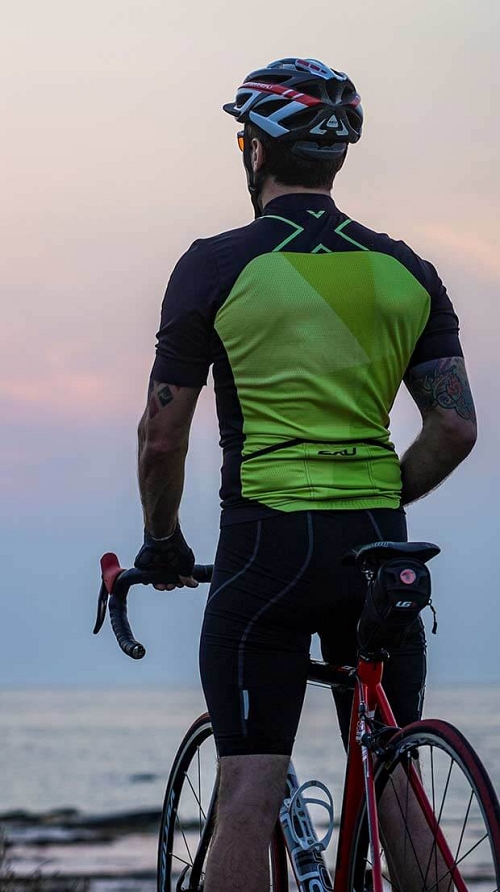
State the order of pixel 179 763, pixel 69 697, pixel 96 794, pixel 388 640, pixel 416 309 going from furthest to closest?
pixel 69 697 < pixel 96 794 < pixel 179 763 < pixel 416 309 < pixel 388 640

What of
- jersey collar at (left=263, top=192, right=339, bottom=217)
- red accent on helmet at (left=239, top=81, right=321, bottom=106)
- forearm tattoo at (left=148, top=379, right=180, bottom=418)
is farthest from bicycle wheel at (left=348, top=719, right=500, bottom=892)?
red accent on helmet at (left=239, top=81, right=321, bottom=106)

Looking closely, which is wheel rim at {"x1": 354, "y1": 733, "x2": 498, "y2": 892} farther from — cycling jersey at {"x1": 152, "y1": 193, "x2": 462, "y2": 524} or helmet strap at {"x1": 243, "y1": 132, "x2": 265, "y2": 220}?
helmet strap at {"x1": 243, "y1": 132, "x2": 265, "y2": 220}

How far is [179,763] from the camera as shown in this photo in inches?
183

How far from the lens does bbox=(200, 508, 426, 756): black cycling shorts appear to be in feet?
11.2

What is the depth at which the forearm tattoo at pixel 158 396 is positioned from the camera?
3.56 meters

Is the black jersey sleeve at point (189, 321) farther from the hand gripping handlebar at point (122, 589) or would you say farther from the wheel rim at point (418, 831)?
the wheel rim at point (418, 831)

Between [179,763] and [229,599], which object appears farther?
[179,763]

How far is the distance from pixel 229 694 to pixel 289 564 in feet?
1.27

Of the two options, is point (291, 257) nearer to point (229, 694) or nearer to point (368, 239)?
point (368, 239)

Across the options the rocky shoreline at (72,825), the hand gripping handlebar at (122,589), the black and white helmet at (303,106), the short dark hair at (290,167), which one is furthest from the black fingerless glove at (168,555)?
the rocky shoreline at (72,825)

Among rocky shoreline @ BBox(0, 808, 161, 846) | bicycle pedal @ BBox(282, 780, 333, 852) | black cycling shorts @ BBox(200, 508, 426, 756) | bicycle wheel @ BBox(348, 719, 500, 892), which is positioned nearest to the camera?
bicycle wheel @ BBox(348, 719, 500, 892)

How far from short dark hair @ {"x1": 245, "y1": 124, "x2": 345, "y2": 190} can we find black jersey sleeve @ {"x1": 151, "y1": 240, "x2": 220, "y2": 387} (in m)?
0.33

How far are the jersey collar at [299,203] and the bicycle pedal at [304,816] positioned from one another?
5.27ft

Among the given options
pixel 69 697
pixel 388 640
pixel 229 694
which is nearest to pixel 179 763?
pixel 229 694
